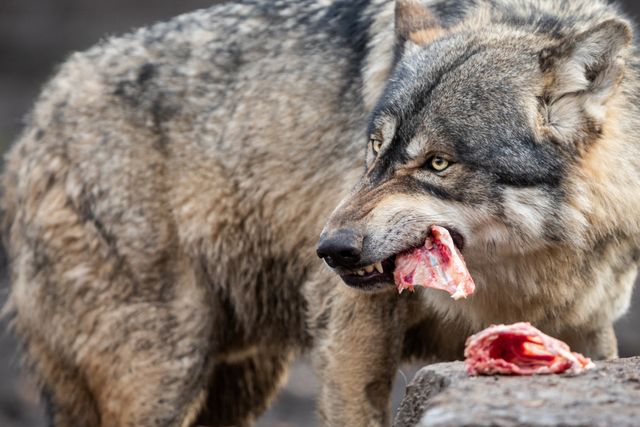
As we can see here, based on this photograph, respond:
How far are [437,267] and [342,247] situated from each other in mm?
366

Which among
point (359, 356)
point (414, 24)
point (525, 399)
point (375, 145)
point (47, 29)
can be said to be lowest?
point (359, 356)

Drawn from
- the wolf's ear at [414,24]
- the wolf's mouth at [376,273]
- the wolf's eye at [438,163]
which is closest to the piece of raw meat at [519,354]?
the wolf's mouth at [376,273]

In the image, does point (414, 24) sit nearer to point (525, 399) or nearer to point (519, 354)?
point (519, 354)

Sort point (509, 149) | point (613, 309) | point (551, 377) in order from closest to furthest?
point (551, 377)
point (509, 149)
point (613, 309)

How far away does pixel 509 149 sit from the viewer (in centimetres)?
389

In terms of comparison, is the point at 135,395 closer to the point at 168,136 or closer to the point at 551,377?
the point at 168,136

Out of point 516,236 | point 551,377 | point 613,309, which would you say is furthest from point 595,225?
point 551,377

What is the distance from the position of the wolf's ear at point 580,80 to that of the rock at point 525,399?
96 centimetres

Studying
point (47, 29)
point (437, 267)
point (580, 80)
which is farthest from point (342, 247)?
point (47, 29)

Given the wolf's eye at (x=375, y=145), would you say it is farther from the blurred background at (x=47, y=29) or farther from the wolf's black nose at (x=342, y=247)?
the blurred background at (x=47, y=29)

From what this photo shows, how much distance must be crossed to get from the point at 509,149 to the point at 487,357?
0.90 meters

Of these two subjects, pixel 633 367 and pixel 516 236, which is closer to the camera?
pixel 633 367

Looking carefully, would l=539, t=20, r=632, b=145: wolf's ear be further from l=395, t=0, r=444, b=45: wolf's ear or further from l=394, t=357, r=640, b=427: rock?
l=394, t=357, r=640, b=427: rock

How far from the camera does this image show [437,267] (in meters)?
3.78
